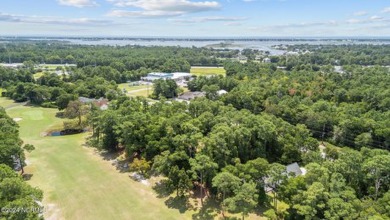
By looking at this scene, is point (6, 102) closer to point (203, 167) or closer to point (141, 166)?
point (141, 166)

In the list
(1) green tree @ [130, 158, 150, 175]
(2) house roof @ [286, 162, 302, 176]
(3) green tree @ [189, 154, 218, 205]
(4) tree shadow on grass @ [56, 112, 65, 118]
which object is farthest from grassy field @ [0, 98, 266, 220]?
(4) tree shadow on grass @ [56, 112, 65, 118]

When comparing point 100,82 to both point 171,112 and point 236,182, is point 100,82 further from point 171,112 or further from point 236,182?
point 236,182

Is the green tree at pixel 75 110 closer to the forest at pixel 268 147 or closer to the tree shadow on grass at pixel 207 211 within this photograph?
the forest at pixel 268 147

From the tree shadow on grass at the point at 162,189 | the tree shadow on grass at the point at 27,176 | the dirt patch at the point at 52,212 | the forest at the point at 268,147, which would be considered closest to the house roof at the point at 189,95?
the forest at the point at 268,147

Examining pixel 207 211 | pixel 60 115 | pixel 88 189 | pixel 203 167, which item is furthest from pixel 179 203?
pixel 60 115

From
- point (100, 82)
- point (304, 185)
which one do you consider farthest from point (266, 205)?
point (100, 82)
